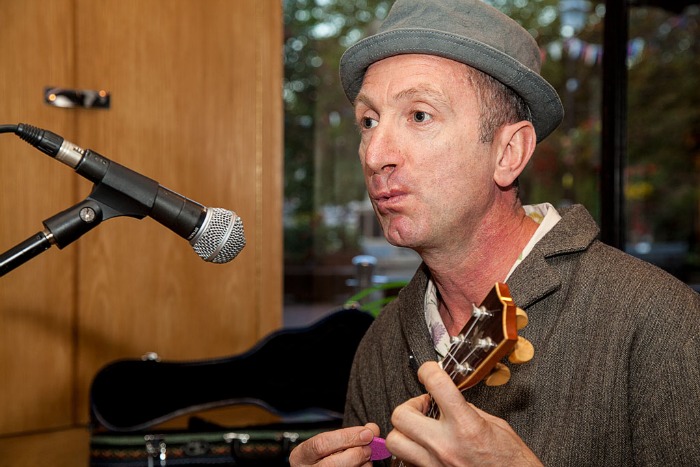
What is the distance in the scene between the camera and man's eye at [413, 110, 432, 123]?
1369 mm

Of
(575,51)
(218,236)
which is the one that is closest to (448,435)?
(218,236)

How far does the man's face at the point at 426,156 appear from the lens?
53.5 inches

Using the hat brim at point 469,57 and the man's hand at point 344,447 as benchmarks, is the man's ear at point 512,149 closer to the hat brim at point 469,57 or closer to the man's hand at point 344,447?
the hat brim at point 469,57

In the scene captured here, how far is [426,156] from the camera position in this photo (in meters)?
1.36

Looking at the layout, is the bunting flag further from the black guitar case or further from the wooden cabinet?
the black guitar case

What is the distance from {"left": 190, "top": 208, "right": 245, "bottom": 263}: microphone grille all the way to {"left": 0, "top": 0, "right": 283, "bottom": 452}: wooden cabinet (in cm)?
142

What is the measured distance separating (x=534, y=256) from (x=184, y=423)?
1.43 meters

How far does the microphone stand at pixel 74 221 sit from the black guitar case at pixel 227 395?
1.07 m

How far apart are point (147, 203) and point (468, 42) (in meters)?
0.61

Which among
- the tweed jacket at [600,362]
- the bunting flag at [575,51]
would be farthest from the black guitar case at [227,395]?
the bunting flag at [575,51]

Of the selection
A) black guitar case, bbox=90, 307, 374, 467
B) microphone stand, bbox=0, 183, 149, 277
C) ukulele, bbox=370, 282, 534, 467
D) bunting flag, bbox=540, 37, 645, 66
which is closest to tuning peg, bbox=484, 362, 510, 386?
ukulele, bbox=370, 282, 534, 467

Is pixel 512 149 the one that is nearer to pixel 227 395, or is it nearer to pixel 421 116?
pixel 421 116

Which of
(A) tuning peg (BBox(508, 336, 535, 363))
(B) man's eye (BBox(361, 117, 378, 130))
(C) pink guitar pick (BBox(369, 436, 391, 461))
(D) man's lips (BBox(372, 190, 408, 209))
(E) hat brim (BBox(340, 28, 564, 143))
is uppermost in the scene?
(E) hat brim (BBox(340, 28, 564, 143))

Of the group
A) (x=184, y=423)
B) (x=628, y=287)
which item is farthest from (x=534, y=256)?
(x=184, y=423)
